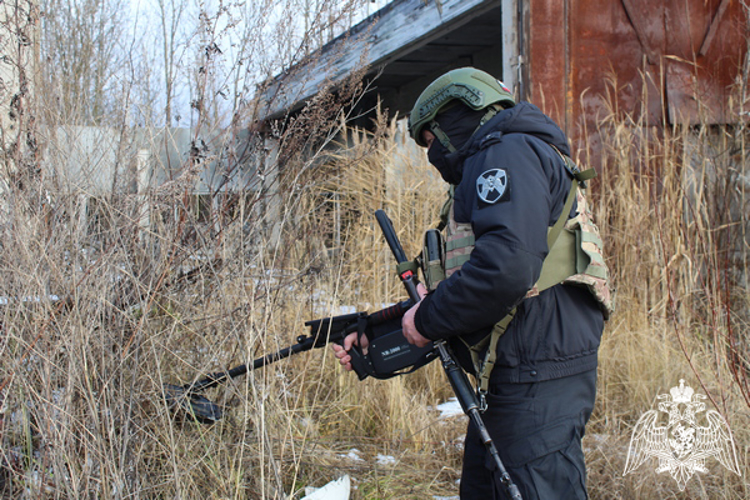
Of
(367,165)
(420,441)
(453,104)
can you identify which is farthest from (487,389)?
(367,165)

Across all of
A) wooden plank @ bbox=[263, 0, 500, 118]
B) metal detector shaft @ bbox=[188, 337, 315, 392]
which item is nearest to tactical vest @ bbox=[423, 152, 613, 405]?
metal detector shaft @ bbox=[188, 337, 315, 392]

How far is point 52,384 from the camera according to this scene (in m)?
1.96

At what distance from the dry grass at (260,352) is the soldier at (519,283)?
0.67 metres

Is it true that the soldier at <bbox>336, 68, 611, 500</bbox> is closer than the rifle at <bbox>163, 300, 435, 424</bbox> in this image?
Yes

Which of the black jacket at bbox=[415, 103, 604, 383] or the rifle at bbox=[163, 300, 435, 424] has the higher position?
the black jacket at bbox=[415, 103, 604, 383]

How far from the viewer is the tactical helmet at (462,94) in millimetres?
1787

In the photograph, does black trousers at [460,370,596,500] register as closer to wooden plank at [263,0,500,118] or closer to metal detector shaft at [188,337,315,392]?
metal detector shaft at [188,337,315,392]

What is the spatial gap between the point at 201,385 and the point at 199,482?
0.34m

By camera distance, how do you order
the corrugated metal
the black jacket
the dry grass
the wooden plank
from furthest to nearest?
the wooden plank → the corrugated metal → the dry grass → the black jacket

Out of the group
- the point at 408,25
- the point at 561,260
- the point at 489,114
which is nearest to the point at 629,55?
the point at 408,25

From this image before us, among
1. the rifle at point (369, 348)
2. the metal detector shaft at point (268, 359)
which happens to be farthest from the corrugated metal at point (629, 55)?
the metal detector shaft at point (268, 359)

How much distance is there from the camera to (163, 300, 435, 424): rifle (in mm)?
1996

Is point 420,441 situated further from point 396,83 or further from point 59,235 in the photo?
point 396,83

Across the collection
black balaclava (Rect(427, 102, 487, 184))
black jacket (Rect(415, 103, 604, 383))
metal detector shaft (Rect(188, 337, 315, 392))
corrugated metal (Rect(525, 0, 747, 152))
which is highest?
corrugated metal (Rect(525, 0, 747, 152))
